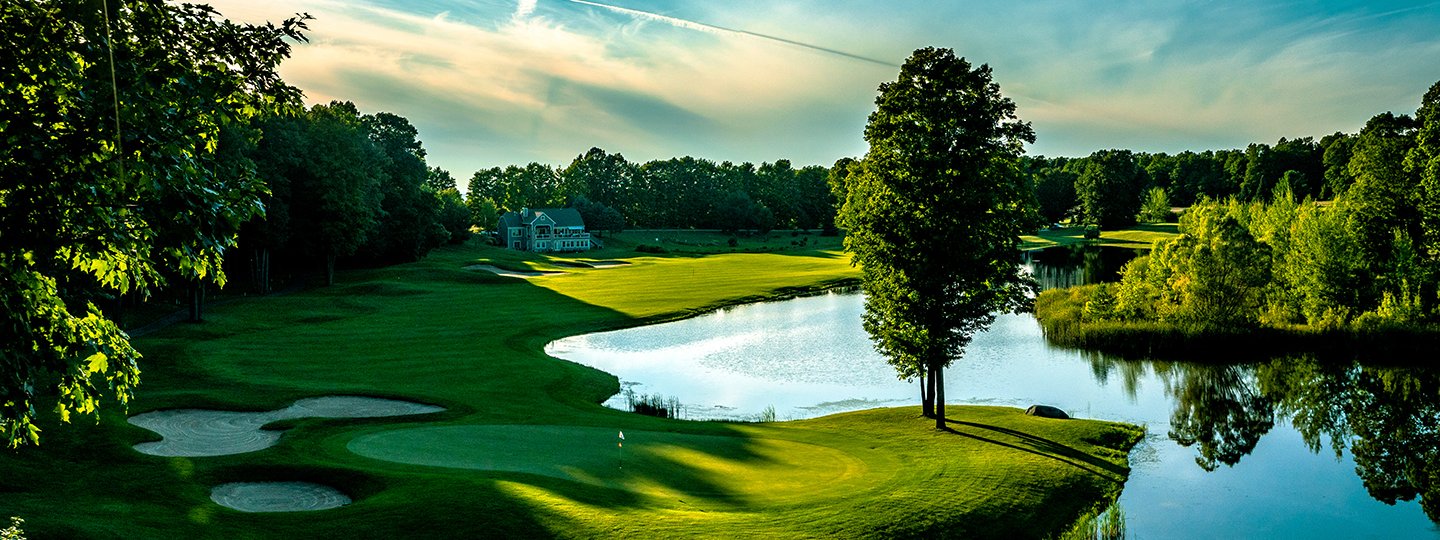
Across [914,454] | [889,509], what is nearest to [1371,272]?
[914,454]

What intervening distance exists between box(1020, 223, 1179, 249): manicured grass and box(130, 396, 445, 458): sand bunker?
128 meters

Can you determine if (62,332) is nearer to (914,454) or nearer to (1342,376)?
(914,454)

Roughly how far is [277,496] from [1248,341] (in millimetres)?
49936

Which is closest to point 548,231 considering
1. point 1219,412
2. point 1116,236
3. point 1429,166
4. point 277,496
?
point 1116,236

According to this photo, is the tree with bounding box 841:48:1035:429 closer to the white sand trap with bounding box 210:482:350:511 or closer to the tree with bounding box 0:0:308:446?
the white sand trap with bounding box 210:482:350:511

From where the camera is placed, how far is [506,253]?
5007 inches

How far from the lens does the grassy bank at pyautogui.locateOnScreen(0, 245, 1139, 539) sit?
18.2 m

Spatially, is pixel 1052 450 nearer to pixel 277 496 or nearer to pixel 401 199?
pixel 277 496

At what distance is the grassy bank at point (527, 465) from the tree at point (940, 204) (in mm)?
4109

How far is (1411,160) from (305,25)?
62339 mm

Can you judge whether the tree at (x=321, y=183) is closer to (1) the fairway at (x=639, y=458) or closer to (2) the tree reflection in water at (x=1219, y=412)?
(1) the fairway at (x=639, y=458)

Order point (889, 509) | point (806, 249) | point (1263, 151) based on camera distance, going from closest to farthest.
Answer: point (889, 509) → point (806, 249) → point (1263, 151)

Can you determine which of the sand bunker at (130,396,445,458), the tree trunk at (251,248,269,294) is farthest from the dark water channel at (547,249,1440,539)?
the tree trunk at (251,248,269,294)

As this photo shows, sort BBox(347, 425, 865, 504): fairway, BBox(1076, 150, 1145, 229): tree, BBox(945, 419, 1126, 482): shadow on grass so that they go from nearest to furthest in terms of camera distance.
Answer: BBox(347, 425, 865, 504): fairway, BBox(945, 419, 1126, 482): shadow on grass, BBox(1076, 150, 1145, 229): tree
